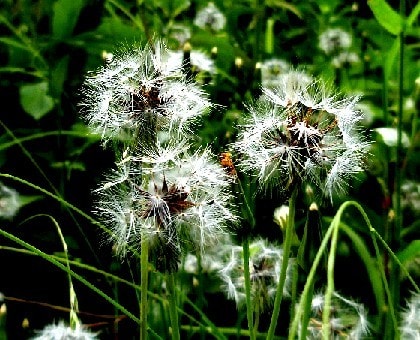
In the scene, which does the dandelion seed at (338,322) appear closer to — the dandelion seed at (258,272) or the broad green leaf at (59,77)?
the dandelion seed at (258,272)

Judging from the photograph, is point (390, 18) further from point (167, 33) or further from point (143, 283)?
point (167, 33)

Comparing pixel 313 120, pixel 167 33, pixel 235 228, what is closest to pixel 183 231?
pixel 235 228

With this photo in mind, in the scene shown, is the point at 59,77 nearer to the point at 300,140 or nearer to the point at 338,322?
the point at 338,322

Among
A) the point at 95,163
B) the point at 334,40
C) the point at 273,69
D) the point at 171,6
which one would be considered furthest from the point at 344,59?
the point at 95,163

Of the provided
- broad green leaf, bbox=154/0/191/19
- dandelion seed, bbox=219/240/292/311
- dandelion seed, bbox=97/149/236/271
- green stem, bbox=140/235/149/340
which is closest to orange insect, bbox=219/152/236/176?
dandelion seed, bbox=97/149/236/271

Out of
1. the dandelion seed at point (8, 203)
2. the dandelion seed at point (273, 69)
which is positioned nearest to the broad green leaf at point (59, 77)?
the dandelion seed at point (8, 203)

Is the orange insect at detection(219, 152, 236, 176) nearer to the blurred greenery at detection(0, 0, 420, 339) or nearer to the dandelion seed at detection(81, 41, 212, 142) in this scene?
the dandelion seed at detection(81, 41, 212, 142)
